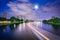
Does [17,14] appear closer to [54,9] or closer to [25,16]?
[25,16]

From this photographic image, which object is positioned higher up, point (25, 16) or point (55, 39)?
point (25, 16)

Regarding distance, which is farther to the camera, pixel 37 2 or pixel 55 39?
pixel 37 2

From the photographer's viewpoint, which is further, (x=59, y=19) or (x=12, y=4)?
(x=59, y=19)

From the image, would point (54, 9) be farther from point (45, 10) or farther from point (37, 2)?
point (37, 2)

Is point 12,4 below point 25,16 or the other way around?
the other way around

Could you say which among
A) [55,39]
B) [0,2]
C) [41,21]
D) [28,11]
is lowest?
[55,39]

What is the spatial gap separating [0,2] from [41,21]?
7.15ft

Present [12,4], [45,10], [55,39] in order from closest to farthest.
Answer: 1. [55,39]
2. [12,4]
3. [45,10]

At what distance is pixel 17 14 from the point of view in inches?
258

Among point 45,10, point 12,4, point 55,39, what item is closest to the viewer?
point 55,39

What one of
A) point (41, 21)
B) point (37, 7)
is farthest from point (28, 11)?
point (41, 21)

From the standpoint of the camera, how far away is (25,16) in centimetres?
684

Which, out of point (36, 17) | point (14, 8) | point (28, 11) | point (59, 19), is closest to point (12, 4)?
point (14, 8)

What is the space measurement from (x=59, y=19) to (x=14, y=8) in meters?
2.29
